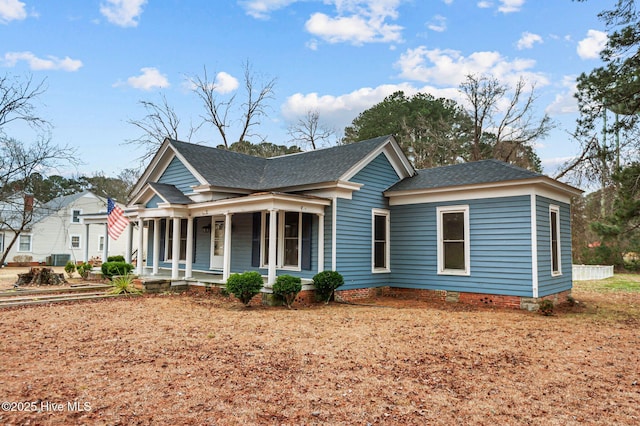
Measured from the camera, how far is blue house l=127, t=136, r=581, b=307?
35.7 ft

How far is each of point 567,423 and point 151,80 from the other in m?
29.0

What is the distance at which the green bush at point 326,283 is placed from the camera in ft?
36.8

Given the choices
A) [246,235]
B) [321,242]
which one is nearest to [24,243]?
[246,235]

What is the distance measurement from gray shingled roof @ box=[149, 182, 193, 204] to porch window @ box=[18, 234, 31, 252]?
21.8 m

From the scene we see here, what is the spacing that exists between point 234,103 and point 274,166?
603 inches

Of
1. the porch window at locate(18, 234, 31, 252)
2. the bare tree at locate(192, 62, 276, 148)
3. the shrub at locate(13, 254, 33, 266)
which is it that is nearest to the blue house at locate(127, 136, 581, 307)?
the bare tree at locate(192, 62, 276, 148)

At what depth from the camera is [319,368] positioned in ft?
17.6

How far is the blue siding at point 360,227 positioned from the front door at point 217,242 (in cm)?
517

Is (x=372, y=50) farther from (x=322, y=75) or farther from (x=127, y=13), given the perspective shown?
(x=127, y=13)

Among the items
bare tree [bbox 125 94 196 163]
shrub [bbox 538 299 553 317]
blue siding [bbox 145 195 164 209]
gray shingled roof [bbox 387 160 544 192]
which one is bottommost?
shrub [bbox 538 299 553 317]

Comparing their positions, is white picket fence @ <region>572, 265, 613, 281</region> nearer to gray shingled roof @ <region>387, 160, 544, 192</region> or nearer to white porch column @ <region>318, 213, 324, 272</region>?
gray shingled roof @ <region>387, 160, 544, 192</region>

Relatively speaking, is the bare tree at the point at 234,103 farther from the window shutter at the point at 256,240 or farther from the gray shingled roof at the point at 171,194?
the window shutter at the point at 256,240

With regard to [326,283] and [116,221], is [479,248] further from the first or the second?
[116,221]

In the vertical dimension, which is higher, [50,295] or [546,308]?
[546,308]
